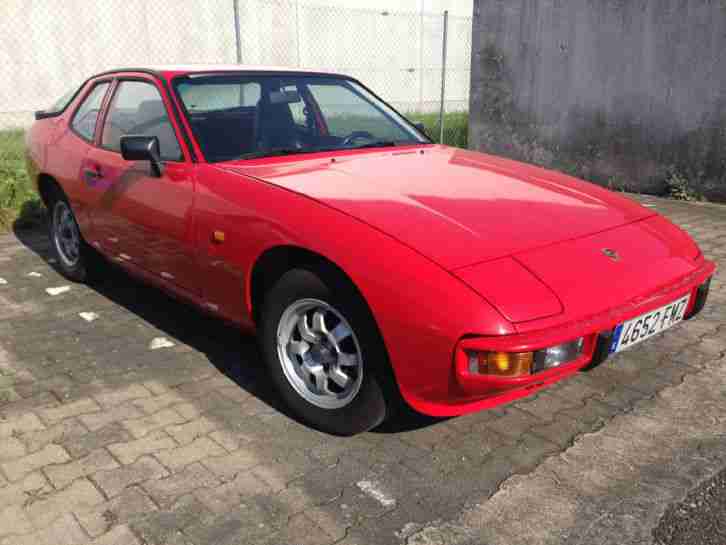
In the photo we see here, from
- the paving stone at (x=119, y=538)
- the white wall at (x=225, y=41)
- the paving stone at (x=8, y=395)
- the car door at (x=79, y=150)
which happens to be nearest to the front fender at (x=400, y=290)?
the paving stone at (x=119, y=538)

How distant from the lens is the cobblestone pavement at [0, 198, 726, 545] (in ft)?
7.49

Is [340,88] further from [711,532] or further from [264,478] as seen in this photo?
[711,532]

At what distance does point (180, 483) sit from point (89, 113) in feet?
9.26

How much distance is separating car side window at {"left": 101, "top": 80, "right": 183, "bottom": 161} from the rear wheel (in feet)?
2.68

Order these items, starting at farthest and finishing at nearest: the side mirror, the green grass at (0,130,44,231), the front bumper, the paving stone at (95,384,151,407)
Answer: the green grass at (0,130,44,231), the side mirror, the paving stone at (95,384,151,407), the front bumper

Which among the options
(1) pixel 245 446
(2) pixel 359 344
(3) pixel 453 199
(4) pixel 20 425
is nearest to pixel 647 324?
(3) pixel 453 199

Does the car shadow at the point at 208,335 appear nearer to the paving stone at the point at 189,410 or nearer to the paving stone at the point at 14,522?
the paving stone at the point at 189,410

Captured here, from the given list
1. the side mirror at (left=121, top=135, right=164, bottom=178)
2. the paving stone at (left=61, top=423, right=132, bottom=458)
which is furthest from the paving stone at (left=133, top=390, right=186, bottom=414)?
the side mirror at (left=121, top=135, right=164, bottom=178)

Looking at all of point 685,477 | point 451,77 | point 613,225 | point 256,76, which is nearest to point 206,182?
point 256,76

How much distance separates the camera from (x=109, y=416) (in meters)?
2.98

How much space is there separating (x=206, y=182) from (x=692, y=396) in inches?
100

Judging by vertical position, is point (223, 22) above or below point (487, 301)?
above

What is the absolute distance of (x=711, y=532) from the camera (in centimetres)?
226

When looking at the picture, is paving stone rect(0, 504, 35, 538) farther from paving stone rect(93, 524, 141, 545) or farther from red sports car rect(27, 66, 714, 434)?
red sports car rect(27, 66, 714, 434)
